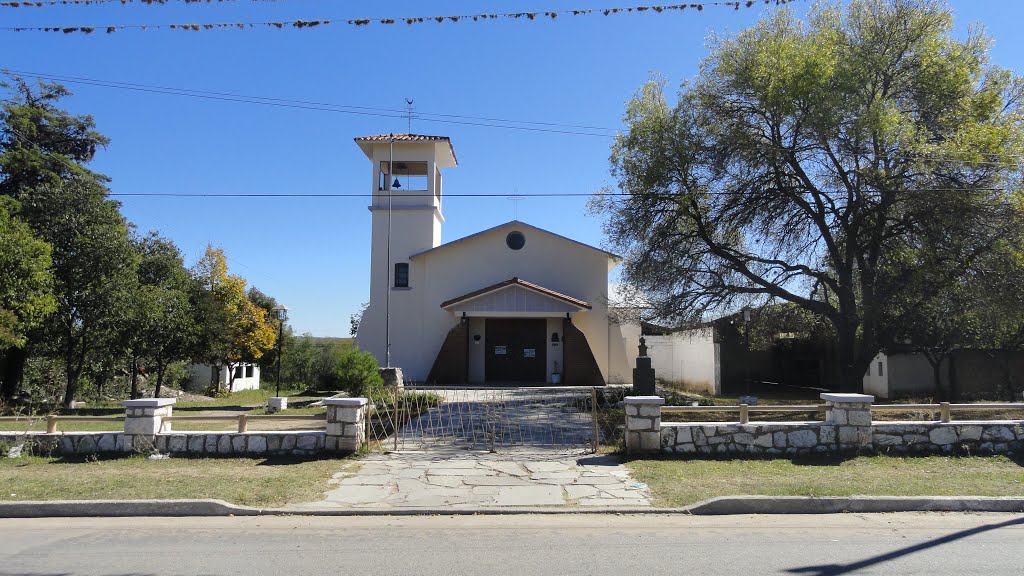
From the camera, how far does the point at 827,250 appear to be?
18.8m

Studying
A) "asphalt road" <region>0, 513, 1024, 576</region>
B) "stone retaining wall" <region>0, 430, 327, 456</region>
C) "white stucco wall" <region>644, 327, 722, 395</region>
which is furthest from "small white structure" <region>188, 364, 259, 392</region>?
"asphalt road" <region>0, 513, 1024, 576</region>

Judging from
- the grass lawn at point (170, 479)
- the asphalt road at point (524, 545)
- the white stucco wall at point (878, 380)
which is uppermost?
the white stucco wall at point (878, 380)

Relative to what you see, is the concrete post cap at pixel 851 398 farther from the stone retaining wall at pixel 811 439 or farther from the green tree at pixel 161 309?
the green tree at pixel 161 309

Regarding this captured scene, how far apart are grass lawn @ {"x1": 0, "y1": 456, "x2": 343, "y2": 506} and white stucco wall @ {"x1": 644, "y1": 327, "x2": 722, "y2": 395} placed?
62.0ft

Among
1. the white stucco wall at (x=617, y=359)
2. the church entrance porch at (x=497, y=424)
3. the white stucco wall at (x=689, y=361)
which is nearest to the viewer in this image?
the church entrance porch at (x=497, y=424)

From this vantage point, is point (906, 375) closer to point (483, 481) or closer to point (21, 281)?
point (483, 481)

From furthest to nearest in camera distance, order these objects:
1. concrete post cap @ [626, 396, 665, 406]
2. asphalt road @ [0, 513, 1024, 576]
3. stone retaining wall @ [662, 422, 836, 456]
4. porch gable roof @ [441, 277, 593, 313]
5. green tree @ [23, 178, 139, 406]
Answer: porch gable roof @ [441, 277, 593, 313]
green tree @ [23, 178, 139, 406]
stone retaining wall @ [662, 422, 836, 456]
concrete post cap @ [626, 396, 665, 406]
asphalt road @ [0, 513, 1024, 576]

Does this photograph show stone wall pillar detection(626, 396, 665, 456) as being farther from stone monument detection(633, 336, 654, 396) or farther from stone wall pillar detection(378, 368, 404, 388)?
stone wall pillar detection(378, 368, 404, 388)

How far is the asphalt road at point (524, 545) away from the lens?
5758 mm

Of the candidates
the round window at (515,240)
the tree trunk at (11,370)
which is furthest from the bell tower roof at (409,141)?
the tree trunk at (11,370)

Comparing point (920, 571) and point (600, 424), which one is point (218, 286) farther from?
point (920, 571)

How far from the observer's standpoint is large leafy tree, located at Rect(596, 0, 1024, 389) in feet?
51.1

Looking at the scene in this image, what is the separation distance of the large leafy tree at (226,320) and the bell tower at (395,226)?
6.01 m

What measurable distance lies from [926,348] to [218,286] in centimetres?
3151
